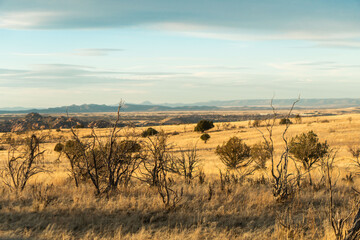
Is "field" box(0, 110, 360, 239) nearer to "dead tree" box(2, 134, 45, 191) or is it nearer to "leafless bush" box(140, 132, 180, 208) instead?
"leafless bush" box(140, 132, 180, 208)

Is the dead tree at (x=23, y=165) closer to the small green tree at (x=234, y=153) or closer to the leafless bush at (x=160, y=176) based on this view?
the leafless bush at (x=160, y=176)

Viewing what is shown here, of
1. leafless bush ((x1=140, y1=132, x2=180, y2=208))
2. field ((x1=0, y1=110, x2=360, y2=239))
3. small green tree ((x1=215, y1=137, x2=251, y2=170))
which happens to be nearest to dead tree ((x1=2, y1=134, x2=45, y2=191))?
field ((x1=0, y1=110, x2=360, y2=239))

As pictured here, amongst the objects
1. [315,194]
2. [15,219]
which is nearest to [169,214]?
[15,219]

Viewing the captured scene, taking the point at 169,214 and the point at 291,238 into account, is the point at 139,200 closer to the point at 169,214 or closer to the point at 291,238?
the point at 169,214

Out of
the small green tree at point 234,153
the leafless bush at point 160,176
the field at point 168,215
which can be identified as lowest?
the small green tree at point 234,153

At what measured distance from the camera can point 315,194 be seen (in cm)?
925

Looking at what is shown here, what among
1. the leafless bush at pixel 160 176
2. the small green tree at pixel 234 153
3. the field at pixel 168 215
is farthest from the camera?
the small green tree at pixel 234 153

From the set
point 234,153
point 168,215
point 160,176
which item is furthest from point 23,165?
point 234,153

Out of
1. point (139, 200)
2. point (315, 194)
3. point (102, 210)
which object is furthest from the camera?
point (315, 194)

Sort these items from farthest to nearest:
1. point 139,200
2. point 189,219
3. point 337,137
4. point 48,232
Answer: point 337,137
point 139,200
point 189,219
point 48,232

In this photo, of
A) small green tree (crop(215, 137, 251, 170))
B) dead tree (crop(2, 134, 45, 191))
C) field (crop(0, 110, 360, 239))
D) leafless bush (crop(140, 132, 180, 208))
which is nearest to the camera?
field (crop(0, 110, 360, 239))

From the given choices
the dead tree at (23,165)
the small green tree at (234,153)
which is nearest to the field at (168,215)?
the dead tree at (23,165)

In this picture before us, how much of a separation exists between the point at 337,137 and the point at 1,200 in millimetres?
36690

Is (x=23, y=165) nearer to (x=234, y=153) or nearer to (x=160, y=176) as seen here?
(x=160, y=176)
